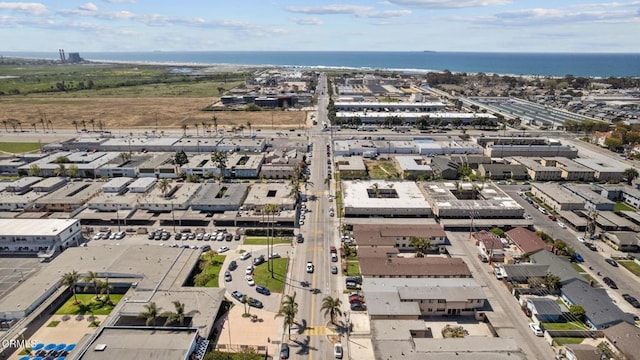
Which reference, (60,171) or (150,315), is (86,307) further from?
(60,171)

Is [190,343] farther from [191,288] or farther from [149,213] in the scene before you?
[149,213]

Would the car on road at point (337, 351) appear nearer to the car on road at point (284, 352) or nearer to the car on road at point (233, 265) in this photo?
the car on road at point (284, 352)

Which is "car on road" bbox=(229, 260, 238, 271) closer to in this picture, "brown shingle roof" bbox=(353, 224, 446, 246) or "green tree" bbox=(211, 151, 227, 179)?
"brown shingle roof" bbox=(353, 224, 446, 246)

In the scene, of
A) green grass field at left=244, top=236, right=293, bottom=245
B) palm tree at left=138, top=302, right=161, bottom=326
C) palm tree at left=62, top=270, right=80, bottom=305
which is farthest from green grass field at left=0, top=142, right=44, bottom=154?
palm tree at left=138, top=302, right=161, bottom=326

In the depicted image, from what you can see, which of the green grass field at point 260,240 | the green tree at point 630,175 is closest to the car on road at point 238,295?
the green grass field at point 260,240

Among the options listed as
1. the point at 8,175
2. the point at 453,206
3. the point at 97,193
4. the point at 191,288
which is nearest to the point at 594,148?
the point at 453,206

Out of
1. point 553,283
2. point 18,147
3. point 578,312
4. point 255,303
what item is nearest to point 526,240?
point 553,283
